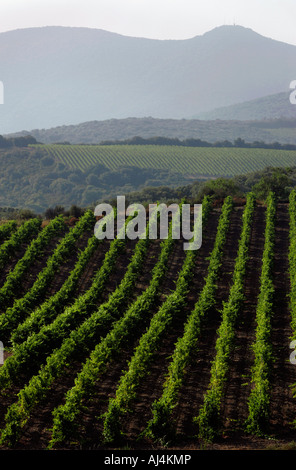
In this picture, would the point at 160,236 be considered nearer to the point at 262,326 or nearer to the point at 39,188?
the point at 262,326

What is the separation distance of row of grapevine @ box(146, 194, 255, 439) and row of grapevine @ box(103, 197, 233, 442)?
80 cm

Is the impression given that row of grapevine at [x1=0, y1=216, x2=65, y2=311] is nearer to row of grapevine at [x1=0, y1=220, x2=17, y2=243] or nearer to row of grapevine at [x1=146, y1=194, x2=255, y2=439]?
row of grapevine at [x1=0, y1=220, x2=17, y2=243]

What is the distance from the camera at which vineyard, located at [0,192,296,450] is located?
47.6ft

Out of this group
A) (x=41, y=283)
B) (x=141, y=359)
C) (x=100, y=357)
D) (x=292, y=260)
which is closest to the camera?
(x=141, y=359)

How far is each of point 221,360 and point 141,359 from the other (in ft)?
8.42

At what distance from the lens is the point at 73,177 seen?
133 metres

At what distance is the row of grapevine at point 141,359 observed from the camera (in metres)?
14.1

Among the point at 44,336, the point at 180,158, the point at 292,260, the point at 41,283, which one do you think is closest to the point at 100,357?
the point at 44,336

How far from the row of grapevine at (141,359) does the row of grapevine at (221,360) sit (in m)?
2.04

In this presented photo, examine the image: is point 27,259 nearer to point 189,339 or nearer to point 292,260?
point 189,339

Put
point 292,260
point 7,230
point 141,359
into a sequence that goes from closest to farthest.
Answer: point 141,359 < point 292,260 < point 7,230

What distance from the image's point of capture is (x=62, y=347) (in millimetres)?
18031

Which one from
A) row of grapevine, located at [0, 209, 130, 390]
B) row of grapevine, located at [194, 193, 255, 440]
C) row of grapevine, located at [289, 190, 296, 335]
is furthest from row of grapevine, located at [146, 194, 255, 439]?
row of grapevine, located at [0, 209, 130, 390]
